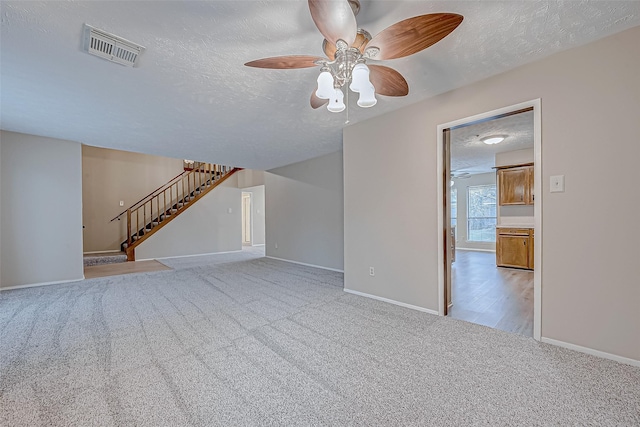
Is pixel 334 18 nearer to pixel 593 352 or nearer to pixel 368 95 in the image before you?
pixel 368 95

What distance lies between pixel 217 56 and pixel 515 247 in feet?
20.0

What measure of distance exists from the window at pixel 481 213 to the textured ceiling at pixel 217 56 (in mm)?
6746

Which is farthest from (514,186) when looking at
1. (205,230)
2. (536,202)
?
(205,230)

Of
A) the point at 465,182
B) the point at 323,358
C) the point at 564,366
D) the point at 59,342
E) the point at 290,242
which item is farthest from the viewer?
the point at 465,182

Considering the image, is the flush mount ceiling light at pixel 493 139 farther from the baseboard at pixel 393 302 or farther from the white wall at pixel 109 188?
the white wall at pixel 109 188

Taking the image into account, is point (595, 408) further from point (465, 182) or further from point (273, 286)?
point (465, 182)

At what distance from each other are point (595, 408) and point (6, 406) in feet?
10.7

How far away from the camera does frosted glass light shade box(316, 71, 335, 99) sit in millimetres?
1625

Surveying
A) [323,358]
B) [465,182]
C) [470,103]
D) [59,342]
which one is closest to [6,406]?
[59,342]

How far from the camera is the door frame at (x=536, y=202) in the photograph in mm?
2184

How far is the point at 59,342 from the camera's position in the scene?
7.32 feet

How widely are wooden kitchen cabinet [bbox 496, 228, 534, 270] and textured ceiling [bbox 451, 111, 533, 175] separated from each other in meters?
1.66

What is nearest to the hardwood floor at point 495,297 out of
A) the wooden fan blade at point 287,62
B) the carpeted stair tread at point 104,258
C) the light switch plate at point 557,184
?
the light switch plate at point 557,184

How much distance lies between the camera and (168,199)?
304 inches
